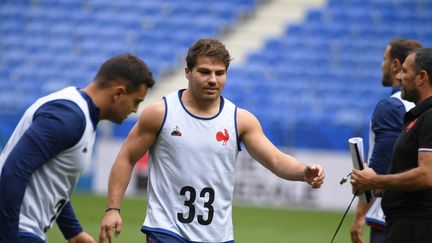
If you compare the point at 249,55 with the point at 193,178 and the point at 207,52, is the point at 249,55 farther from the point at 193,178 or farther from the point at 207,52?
the point at 193,178

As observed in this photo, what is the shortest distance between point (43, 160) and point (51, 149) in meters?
0.08

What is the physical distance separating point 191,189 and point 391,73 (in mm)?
2250

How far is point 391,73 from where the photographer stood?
23.8 ft

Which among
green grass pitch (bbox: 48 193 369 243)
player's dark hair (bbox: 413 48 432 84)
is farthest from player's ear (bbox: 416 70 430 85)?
green grass pitch (bbox: 48 193 369 243)

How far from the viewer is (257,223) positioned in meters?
14.8

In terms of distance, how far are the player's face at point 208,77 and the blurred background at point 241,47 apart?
519 inches

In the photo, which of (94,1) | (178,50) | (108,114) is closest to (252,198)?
(178,50)

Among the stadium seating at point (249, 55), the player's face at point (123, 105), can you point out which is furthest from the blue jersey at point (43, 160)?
the stadium seating at point (249, 55)

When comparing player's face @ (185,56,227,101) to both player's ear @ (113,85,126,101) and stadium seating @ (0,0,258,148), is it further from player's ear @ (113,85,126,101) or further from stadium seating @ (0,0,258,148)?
stadium seating @ (0,0,258,148)

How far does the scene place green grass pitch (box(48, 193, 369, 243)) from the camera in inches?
504

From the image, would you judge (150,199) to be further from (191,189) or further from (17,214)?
(17,214)

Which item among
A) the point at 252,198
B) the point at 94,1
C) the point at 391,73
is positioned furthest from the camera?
the point at 94,1

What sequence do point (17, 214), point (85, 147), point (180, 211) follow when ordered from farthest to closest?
point (180, 211), point (85, 147), point (17, 214)

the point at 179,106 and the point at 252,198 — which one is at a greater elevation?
the point at 179,106
